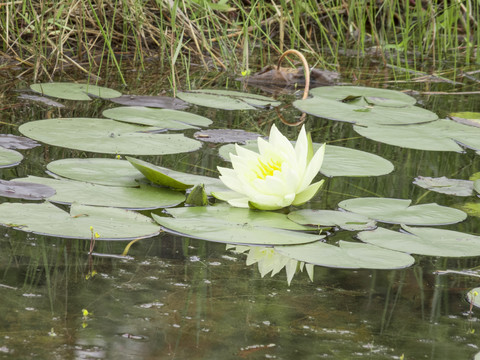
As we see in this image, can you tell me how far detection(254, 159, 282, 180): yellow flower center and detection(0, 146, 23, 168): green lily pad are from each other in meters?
0.74

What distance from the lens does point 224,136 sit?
2760 millimetres

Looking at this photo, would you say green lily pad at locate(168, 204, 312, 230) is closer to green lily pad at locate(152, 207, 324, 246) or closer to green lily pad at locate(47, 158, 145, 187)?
green lily pad at locate(152, 207, 324, 246)

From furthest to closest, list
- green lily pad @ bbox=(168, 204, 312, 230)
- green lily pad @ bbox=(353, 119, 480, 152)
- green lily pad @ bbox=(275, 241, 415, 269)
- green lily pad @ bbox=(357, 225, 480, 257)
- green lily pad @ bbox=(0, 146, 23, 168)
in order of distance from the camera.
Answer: green lily pad @ bbox=(353, 119, 480, 152) < green lily pad @ bbox=(0, 146, 23, 168) < green lily pad @ bbox=(168, 204, 312, 230) < green lily pad @ bbox=(357, 225, 480, 257) < green lily pad @ bbox=(275, 241, 415, 269)

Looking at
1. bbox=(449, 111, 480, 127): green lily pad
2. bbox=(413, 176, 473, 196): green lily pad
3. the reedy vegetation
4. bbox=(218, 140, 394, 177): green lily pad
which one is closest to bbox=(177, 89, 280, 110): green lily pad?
the reedy vegetation

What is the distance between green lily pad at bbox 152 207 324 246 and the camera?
1.78 m

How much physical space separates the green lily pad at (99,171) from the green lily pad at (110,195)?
1.5 inches

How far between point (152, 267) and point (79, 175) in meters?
0.63

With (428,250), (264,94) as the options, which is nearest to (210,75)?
(264,94)

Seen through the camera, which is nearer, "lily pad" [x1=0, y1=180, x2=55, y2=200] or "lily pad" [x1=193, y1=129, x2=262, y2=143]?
"lily pad" [x1=0, y1=180, x2=55, y2=200]

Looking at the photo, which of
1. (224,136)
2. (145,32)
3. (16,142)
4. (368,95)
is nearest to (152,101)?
(224,136)

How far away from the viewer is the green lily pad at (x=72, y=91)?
3.23 metres

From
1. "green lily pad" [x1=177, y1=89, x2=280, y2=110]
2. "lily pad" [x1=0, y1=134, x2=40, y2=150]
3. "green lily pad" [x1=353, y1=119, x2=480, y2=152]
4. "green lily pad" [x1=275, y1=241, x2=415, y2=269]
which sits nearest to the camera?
"green lily pad" [x1=275, y1=241, x2=415, y2=269]

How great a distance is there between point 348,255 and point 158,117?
1.38m

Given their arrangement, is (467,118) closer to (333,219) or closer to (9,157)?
(333,219)
